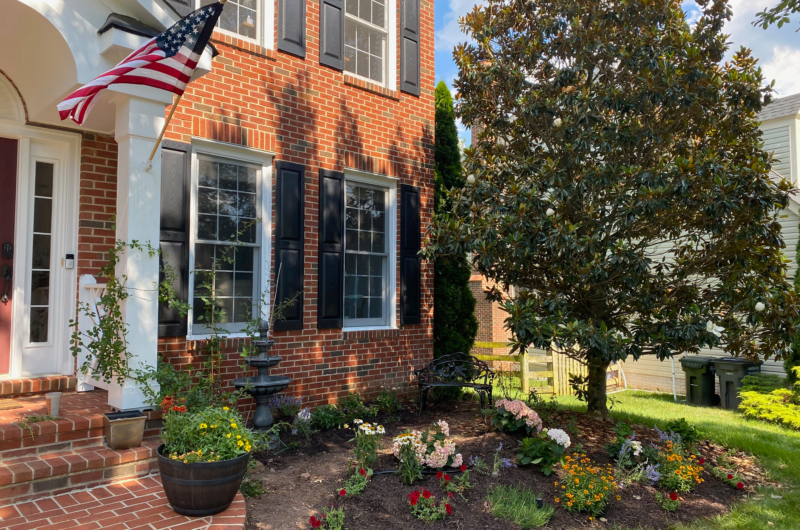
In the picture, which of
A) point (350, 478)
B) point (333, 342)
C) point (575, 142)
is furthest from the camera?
point (333, 342)

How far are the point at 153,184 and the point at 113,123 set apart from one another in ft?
3.49

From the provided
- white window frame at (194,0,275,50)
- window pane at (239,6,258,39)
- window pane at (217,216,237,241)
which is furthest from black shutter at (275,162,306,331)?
window pane at (239,6,258,39)

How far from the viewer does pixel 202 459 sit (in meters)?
3.70

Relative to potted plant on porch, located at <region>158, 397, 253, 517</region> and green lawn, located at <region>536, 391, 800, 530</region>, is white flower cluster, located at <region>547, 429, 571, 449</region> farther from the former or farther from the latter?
potted plant on porch, located at <region>158, 397, 253, 517</region>

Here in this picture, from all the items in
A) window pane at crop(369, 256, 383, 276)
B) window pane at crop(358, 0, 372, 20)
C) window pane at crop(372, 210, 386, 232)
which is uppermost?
window pane at crop(358, 0, 372, 20)

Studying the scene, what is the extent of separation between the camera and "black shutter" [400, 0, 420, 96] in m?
7.88

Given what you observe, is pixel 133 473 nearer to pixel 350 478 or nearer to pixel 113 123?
pixel 350 478

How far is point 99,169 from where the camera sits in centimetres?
543

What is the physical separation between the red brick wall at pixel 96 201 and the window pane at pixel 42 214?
293mm

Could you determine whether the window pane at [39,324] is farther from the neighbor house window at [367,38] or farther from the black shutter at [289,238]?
the neighbor house window at [367,38]

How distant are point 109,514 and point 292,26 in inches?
213

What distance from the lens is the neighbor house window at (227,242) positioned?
19.3ft

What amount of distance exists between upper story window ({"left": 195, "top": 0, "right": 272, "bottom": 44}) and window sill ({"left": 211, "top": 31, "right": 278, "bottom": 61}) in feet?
0.39

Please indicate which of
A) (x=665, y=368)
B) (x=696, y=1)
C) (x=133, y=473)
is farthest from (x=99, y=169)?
(x=665, y=368)
